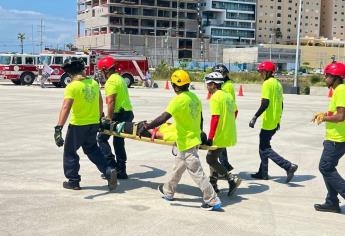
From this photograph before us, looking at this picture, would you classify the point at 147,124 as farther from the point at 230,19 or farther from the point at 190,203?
the point at 230,19

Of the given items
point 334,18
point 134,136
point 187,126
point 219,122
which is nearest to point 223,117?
point 219,122

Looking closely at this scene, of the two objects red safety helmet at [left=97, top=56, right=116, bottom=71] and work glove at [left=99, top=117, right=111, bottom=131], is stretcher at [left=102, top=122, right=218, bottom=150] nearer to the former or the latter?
work glove at [left=99, top=117, right=111, bottom=131]

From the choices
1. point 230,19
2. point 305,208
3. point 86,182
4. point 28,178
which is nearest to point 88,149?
point 86,182

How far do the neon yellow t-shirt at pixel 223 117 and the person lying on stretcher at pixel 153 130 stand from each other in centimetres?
22

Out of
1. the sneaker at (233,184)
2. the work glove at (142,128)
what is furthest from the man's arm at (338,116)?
the work glove at (142,128)

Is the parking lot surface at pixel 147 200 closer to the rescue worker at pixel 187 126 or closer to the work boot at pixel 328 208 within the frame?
the work boot at pixel 328 208

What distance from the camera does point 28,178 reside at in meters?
8.16

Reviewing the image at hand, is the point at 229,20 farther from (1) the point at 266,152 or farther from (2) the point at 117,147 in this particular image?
(2) the point at 117,147

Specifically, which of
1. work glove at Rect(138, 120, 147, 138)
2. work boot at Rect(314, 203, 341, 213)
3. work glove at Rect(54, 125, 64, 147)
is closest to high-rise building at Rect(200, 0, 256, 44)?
work glove at Rect(138, 120, 147, 138)

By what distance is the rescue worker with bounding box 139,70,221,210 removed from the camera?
6602 mm

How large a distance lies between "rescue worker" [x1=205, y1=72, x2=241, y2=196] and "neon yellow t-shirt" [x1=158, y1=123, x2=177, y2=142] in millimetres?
521

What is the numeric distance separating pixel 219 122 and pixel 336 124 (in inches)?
60.9

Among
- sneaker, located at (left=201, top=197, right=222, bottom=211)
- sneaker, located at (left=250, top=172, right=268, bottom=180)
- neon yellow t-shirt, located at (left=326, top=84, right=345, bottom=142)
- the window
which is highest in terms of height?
the window

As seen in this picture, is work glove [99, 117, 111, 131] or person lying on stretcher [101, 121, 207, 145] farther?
work glove [99, 117, 111, 131]
